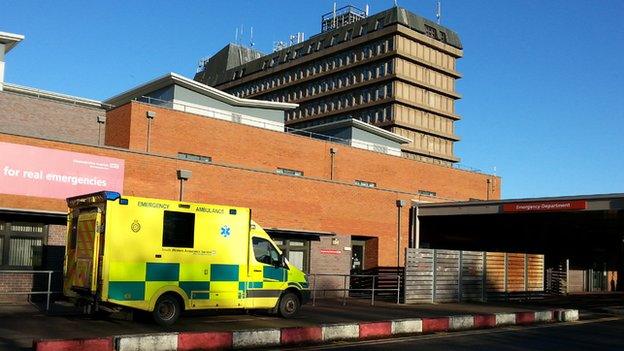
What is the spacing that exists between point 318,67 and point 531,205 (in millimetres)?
77393

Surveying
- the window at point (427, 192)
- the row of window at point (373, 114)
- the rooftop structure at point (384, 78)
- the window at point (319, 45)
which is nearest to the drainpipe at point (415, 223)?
the window at point (427, 192)

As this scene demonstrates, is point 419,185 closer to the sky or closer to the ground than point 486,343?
closer to the sky

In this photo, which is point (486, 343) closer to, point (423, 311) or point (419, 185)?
point (423, 311)

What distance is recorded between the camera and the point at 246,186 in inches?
1090

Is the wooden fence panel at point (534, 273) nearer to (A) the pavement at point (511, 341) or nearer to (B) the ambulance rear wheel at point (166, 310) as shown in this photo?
(A) the pavement at point (511, 341)

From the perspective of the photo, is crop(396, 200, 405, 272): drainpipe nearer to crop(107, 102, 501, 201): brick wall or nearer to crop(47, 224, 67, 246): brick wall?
crop(107, 102, 501, 201): brick wall

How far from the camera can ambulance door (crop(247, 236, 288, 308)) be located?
17.6m

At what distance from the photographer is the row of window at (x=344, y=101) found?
9343 cm

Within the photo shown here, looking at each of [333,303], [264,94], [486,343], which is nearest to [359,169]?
[333,303]

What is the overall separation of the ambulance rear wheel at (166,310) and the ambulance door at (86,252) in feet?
4.94

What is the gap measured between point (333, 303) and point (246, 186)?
20.1 ft

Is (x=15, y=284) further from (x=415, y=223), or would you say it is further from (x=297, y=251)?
(x=415, y=223)

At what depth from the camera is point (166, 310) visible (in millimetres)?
15844

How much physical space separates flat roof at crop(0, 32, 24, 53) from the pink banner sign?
1357cm
